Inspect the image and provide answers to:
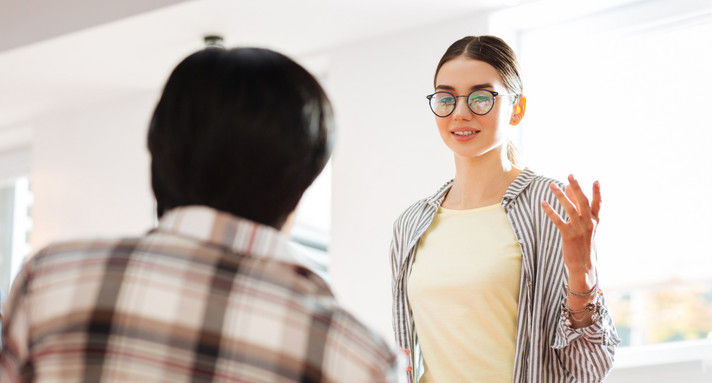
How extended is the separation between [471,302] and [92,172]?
3283 mm

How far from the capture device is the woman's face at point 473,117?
2082 millimetres

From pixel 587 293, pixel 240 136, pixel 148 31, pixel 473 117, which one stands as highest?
pixel 148 31

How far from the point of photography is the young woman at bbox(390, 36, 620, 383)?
1807 mm

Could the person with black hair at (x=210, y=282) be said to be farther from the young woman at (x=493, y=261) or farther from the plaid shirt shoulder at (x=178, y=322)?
the young woman at (x=493, y=261)

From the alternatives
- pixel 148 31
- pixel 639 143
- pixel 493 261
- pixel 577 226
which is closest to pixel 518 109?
pixel 493 261

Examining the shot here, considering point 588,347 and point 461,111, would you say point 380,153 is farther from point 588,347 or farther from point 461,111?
point 588,347

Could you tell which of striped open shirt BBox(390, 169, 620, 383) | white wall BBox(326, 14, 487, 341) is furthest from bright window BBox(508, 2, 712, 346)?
striped open shirt BBox(390, 169, 620, 383)

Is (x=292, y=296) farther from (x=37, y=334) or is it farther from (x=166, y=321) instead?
(x=37, y=334)

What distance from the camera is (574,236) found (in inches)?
67.8

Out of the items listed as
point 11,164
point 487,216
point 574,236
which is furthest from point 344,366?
point 11,164

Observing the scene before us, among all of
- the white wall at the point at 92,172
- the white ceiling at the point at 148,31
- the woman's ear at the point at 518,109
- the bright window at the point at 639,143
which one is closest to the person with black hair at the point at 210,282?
the woman's ear at the point at 518,109

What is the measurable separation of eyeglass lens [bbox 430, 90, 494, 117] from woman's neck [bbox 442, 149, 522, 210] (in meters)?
0.12

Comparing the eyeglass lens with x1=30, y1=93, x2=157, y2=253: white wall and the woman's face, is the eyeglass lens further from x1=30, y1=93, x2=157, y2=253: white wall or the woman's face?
x1=30, y1=93, x2=157, y2=253: white wall

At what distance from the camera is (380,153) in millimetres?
3541
